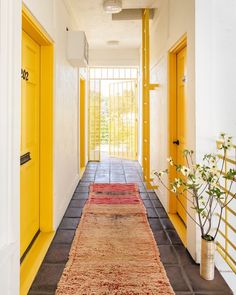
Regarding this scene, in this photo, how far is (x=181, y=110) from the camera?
3184 millimetres

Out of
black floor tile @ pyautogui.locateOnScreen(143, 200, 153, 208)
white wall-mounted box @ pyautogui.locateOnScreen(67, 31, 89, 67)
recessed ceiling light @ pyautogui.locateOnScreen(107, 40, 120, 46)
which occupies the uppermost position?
recessed ceiling light @ pyautogui.locateOnScreen(107, 40, 120, 46)

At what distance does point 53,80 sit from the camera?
9.29 ft

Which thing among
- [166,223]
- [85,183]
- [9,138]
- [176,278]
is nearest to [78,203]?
[85,183]

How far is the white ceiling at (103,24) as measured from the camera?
4117 mm

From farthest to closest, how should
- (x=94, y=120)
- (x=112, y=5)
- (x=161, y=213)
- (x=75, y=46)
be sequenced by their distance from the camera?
1. (x=94, y=120)
2. (x=112, y=5)
3. (x=75, y=46)
4. (x=161, y=213)

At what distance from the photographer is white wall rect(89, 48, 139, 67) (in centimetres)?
718

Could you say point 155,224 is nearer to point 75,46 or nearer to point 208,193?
point 208,193

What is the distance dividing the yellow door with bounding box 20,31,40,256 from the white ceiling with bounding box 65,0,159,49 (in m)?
1.72

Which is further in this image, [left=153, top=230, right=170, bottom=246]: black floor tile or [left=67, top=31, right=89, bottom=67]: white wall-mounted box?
[left=67, top=31, right=89, bottom=67]: white wall-mounted box

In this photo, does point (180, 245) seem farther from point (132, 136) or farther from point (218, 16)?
point (132, 136)

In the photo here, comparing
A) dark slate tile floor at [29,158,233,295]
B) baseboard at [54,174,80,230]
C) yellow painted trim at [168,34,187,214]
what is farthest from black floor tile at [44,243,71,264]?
yellow painted trim at [168,34,187,214]

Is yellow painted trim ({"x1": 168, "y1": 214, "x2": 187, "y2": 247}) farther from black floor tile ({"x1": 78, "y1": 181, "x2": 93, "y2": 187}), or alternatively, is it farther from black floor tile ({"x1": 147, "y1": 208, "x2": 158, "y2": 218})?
black floor tile ({"x1": 78, "y1": 181, "x2": 93, "y2": 187})

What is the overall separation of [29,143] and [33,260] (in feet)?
3.32

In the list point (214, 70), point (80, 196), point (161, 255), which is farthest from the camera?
point (80, 196)
